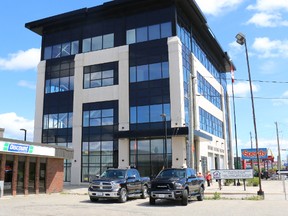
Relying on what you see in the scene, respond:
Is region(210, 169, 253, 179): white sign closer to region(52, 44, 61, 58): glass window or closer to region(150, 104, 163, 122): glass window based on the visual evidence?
region(150, 104, 163, 122): glass window

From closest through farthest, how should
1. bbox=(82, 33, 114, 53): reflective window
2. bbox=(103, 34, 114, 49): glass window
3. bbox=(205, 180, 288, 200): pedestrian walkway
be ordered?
bbox=(205, 180, 288, 200): pedestrian walkway, bbox=(103, 34, 114, 49): glass window, bbox=(82, 33, 114, 53): reflective window

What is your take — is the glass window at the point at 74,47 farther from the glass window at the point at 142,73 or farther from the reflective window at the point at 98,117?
the glass window at the point at 142,73

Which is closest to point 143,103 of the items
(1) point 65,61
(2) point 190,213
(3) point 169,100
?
(3) point 169,100

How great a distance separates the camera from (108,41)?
4016cm

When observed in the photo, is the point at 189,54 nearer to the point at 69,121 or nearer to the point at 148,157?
the point at 148,157

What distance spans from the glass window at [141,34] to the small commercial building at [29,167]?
53.1ft

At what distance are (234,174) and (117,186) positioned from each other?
12.8 meters

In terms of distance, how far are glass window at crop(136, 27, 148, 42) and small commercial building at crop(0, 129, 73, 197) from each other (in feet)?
53.1

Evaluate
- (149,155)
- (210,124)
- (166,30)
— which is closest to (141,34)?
(166,30)

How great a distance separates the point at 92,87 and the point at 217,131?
2082cm

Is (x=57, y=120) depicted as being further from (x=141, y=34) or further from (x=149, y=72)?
(x=141, y=34)

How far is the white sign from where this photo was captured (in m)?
26.8

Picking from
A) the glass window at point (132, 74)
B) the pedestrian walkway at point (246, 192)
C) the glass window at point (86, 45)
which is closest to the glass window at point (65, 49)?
the glass window at point (86, 45)

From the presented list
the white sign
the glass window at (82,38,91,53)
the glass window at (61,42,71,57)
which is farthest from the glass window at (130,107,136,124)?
the glass window at (61,42,71,57)
